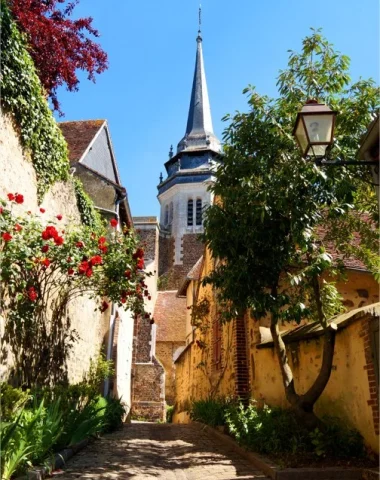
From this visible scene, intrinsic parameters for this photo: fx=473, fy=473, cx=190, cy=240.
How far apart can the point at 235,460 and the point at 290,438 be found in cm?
88

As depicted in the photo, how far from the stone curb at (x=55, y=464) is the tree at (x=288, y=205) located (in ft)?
9.03

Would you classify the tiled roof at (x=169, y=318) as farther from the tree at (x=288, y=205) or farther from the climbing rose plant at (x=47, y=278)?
the tree at (x=288, y=205)

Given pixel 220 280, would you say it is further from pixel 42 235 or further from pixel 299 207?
pixel 42 235

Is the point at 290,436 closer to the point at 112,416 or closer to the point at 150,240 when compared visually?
the point at 112,416

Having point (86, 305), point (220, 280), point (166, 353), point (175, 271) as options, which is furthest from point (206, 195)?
point (220, 280)

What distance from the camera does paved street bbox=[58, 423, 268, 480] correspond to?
5375 mm

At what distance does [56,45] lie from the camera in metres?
8.66

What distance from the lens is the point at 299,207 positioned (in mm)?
6176

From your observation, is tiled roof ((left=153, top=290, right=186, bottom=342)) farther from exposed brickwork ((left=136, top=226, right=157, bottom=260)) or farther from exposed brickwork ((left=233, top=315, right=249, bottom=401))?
exposed brickwork ((left=233, top=315, right=249, bottom=401))

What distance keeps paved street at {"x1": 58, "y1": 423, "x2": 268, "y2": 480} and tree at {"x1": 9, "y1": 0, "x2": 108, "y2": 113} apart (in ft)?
20.9

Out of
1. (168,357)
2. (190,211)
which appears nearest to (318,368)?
(168,357)

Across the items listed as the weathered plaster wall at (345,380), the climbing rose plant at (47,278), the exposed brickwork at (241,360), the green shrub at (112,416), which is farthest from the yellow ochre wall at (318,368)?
the climbing rose plant at (47,278)

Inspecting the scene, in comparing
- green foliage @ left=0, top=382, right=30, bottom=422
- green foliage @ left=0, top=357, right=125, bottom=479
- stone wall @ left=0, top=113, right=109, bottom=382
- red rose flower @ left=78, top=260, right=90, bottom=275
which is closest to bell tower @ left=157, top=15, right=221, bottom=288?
stone wall @ left=0, top=113, right=109, bottom=382

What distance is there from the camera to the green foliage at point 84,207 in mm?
10234
